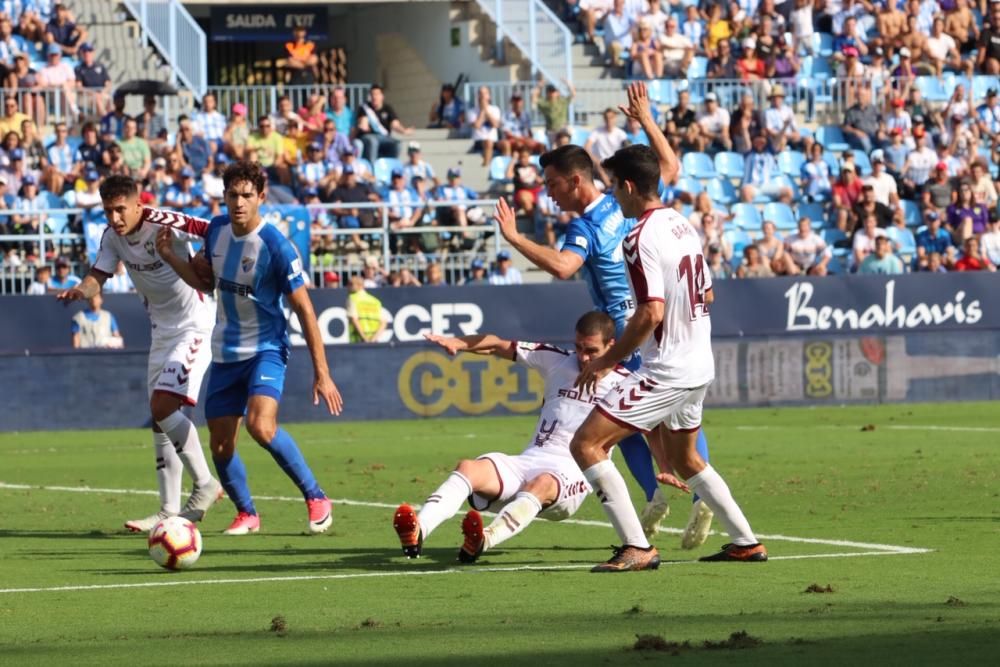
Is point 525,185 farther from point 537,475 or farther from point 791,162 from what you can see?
point 537,475

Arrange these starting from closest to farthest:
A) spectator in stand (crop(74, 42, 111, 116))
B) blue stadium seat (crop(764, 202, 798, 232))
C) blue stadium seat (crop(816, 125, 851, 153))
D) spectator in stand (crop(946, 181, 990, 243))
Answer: spectator in stand (crop(74, 42, 111, 116)) < spectator in stand (crop(946, 181, 990, 243)) < blue stadium seat (crop(764, 202, 798, 232)) < blue stadium seat (crop(816, 125, 851, 153))

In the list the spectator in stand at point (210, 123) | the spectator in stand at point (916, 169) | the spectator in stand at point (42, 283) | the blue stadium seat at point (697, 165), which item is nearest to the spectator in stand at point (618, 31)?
the blue stadium seat at point (697, 165)

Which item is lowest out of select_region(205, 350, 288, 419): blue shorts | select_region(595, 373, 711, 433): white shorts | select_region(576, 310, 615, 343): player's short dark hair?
select_region(205, 350, 288, 419): blue shorts

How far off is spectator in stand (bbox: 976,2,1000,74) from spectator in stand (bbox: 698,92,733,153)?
624 cm

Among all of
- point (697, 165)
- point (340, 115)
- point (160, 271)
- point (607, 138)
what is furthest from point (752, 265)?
point (160, 271)

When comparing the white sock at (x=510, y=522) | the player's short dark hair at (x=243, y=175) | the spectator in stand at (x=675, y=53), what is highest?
the spectator in stand at (x=675, y=53)

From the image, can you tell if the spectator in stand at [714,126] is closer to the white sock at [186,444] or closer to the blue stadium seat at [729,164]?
the blue stadium seat at [729,164]

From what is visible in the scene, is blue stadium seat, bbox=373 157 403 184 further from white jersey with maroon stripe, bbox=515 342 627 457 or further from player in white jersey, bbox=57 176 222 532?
white jersey with maroon stripe, bbox=515 342 627 457

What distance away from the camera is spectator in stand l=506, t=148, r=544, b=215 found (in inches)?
1195

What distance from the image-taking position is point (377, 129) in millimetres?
32344

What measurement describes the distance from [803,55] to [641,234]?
28.3 metres

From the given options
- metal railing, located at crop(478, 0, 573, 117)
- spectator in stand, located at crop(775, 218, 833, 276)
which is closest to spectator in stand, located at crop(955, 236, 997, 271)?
spectator in stand, located at crop(775, 218, 833, 276)

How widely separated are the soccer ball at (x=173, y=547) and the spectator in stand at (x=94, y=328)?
15.2 metres

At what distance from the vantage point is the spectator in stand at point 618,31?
117 feet
